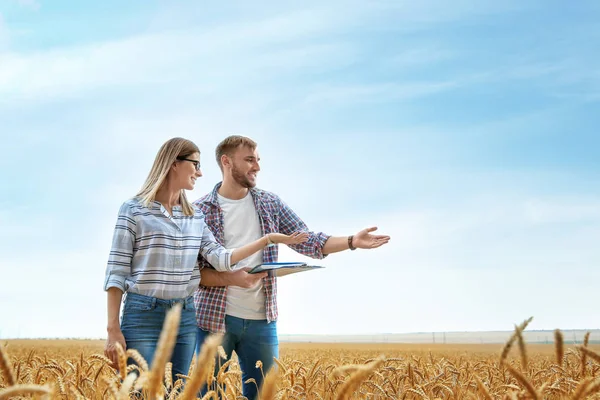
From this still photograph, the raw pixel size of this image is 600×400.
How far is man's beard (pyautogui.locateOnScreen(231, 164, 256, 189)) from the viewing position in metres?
6.18

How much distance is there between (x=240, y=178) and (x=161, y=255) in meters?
1.76

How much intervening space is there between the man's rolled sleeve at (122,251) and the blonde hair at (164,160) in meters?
0.20

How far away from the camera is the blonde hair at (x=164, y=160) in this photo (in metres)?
4.82

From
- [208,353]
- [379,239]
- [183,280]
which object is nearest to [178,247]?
[183,280]

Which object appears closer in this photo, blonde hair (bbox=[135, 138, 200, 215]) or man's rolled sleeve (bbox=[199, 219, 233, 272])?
blonde hair (bbox=[135, 138, 200, 215])

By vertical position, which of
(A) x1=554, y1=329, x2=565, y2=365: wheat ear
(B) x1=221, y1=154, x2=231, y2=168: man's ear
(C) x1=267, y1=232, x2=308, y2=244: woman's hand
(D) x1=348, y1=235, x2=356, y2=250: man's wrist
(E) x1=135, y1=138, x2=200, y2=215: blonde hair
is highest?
(B) x1=221, y1=154, x2=231, y2=168: man's ear

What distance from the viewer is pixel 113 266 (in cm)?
452

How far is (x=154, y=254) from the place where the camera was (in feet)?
15.2

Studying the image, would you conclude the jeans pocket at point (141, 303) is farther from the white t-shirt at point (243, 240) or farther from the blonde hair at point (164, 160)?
the white t-shirt at point (243, 240)

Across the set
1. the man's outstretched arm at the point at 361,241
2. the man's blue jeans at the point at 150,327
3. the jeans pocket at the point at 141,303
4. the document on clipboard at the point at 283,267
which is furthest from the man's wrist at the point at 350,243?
the jeans pocket at the point at 141,303

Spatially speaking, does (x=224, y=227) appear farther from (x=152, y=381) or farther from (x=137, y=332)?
(x=152, y=381)

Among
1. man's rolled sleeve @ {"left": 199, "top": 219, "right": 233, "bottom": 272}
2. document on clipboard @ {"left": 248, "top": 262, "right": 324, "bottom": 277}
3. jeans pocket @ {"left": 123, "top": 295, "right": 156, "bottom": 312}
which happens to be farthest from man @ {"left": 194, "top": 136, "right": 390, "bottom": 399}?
jeans pocket @ {"left": 123, "top": 295, "right": 156, "bottom": 312}

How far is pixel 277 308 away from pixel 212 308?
71 cm

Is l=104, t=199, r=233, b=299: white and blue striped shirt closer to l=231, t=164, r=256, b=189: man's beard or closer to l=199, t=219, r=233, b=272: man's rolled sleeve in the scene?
l=199, t=219, r=233, b=272: man's rolled sleeve
